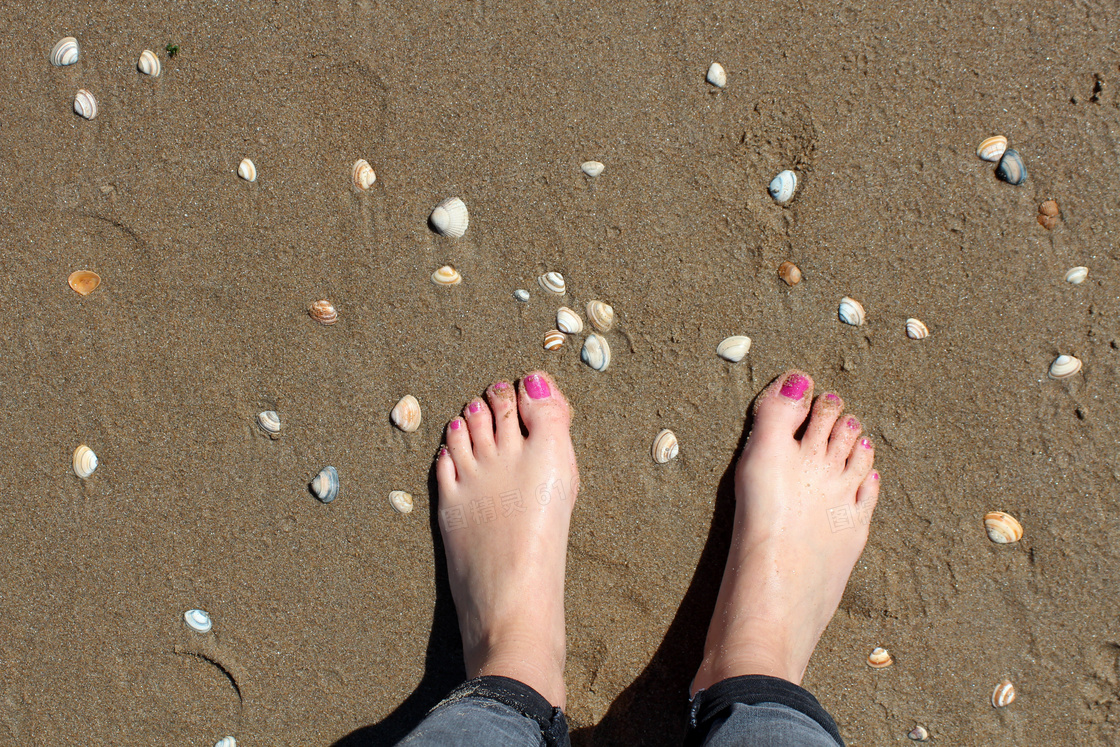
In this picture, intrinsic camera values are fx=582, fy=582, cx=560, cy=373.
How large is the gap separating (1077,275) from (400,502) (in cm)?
198

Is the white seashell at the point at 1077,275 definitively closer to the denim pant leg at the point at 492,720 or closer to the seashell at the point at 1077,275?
the seashell at the point at 1077,275

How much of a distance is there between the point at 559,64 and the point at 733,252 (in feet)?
2.34

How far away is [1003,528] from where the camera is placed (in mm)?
1607

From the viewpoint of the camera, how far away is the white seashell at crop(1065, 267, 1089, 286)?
1583mm

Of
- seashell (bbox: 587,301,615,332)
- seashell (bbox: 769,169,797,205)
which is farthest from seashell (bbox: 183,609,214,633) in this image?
seashell (bbox: 769,169,797,205)

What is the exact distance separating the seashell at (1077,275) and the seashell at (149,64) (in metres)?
2.62

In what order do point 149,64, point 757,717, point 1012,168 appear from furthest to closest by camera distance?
1. point 149,64
2. point 1012,168
3. point 757,717

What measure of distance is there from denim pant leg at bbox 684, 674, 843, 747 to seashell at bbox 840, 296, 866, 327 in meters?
0.96

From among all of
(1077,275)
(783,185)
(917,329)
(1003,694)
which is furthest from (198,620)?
(1077,275)

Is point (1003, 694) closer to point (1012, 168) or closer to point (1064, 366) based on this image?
point (1064, 366)

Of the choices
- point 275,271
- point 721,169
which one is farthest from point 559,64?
point 275,271

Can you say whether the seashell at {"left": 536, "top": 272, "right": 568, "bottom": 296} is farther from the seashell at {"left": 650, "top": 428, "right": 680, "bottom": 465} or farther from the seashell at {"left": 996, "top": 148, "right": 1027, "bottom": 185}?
the seashell at {"left": 996, "top": 148, "right": 1027, "bottom": 185}

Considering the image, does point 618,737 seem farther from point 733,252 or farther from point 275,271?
point 275,271

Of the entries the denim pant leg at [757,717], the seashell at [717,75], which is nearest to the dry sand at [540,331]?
the seashell at [717,75]
